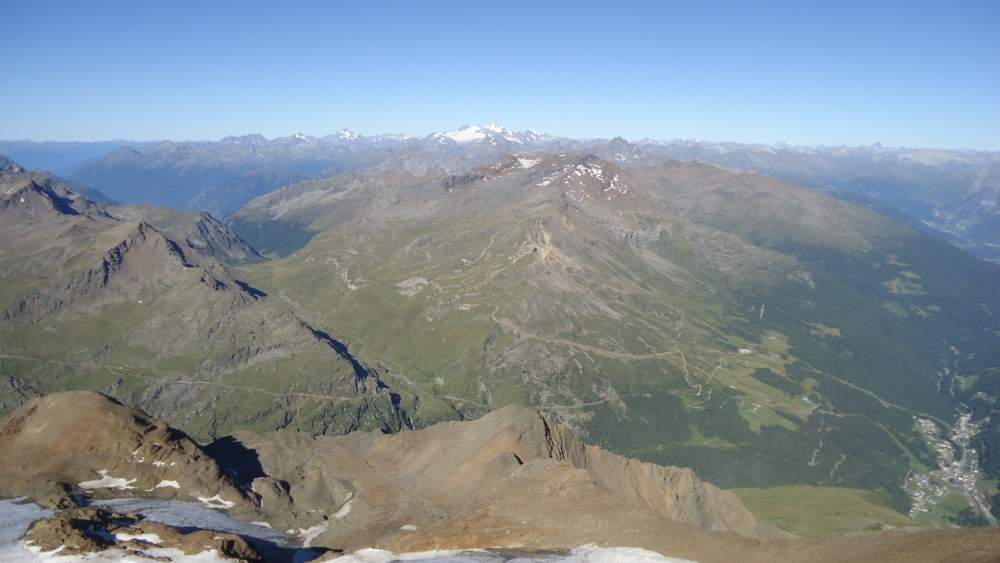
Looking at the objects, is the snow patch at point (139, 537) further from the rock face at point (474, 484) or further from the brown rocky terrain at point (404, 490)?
the rock face at point (474, 484)

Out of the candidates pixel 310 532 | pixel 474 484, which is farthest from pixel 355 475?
pixel 474 484

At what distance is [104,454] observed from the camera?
135 metres

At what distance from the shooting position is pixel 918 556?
85500mm

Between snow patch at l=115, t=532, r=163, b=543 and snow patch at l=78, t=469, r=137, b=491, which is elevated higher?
snow patch at l=115, t=532, r=163, b=543

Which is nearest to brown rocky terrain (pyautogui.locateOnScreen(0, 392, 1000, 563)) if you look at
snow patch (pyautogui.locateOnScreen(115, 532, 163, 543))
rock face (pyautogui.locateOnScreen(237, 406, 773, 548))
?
snow patch (pyautogui.locateOnScreen(115, 532, 163, 543))

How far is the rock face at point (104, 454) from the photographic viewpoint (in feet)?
420

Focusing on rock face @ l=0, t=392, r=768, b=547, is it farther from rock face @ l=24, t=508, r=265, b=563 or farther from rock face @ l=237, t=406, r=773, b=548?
rock face @ l=24, t=508, r=265, b=563

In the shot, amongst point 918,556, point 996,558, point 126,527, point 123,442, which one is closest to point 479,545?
point 126,527

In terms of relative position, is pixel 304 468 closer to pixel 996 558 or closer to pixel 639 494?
pixel 639 494

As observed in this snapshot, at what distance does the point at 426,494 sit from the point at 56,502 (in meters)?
72.7

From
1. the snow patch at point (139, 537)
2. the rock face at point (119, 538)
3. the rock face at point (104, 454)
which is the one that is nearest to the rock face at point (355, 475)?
the rock face at point (104, 454)

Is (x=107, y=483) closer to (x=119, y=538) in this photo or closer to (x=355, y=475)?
(x=119, y=538)

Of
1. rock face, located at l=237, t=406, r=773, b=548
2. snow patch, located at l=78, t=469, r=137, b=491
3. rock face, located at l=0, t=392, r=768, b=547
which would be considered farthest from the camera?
snow patch, located at l=78, t=469, r=137, b=491

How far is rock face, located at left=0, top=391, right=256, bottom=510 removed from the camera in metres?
128
